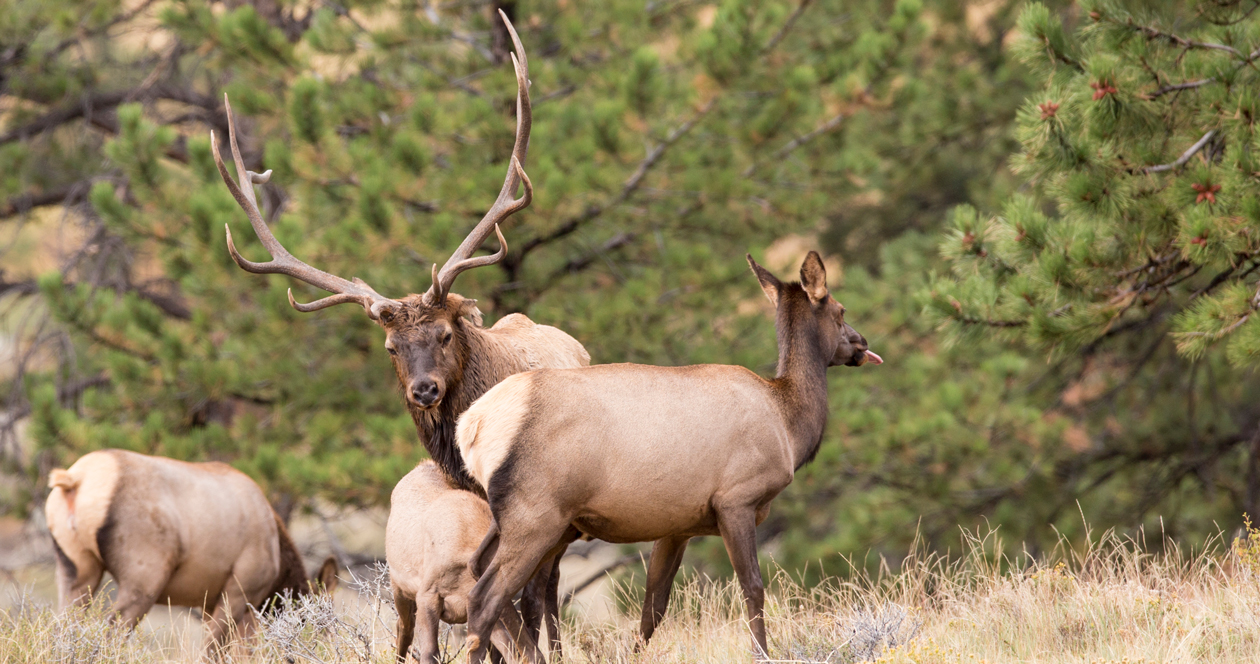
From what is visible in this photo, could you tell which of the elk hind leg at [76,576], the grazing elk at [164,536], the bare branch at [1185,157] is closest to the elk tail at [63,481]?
the grazing elk at [164,536]

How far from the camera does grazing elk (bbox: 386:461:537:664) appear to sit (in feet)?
15.4

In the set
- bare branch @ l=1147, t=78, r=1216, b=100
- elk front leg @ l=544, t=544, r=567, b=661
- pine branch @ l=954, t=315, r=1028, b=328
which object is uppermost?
bare branch @ l=1147, t=78, r=1216, b=100

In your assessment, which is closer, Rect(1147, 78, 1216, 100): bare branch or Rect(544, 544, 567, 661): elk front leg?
Rect(544, 544, 567, 661): elk front leg

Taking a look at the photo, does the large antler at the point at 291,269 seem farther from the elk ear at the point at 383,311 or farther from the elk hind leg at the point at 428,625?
the elk hind leg at the point at 428,625

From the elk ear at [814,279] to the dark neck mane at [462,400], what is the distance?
147 cm

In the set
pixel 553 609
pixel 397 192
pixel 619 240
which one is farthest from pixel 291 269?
pixel 619 240

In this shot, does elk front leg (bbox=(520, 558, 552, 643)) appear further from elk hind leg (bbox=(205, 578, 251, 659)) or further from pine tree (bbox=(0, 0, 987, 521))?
pine tree (bbox=(0, 0, 987, 521))

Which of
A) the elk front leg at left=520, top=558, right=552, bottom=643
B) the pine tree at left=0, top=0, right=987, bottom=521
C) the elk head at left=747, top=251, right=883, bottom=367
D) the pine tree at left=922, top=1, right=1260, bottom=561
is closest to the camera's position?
the elk front leg at left=520, top=558, right=552, bottom=643

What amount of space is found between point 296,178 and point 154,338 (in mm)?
1796

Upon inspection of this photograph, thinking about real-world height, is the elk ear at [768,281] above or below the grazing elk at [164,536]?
above

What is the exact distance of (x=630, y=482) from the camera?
4312 mm

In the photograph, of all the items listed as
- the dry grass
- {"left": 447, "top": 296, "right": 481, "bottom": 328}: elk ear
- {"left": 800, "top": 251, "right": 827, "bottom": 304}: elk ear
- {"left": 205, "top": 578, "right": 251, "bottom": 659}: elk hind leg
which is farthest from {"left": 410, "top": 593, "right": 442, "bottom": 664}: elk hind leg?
{"left": 205, "top": 578, "right": 251, "bottom": 659}: elk hind leg

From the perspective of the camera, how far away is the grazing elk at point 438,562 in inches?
185

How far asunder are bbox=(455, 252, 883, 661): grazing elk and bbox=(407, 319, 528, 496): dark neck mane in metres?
0.84
